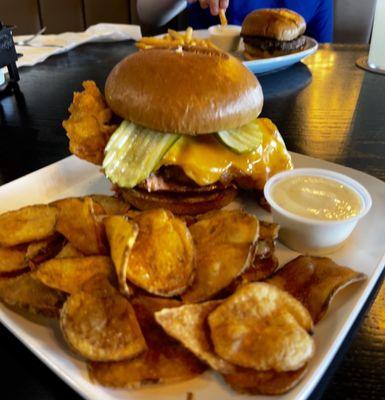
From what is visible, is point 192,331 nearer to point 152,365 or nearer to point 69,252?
point 152,365

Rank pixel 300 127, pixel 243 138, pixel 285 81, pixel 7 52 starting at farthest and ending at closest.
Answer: pixel 285 81 → pixel 7 52 → pixel 300 127 → pixel 243 138

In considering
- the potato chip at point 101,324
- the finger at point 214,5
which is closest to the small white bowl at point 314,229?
the potato chip at point 101,324

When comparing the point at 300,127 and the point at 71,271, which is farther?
the point at 300,127

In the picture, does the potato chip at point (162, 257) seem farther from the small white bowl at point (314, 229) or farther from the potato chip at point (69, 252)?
the small white bowl at point (314, 229)

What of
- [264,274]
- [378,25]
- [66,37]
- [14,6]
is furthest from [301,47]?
[14,6]

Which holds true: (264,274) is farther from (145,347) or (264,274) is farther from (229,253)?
(145,347)

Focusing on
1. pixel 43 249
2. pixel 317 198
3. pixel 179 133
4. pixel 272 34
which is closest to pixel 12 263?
pixel 43 249

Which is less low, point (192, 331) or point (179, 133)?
point (179, 133)
